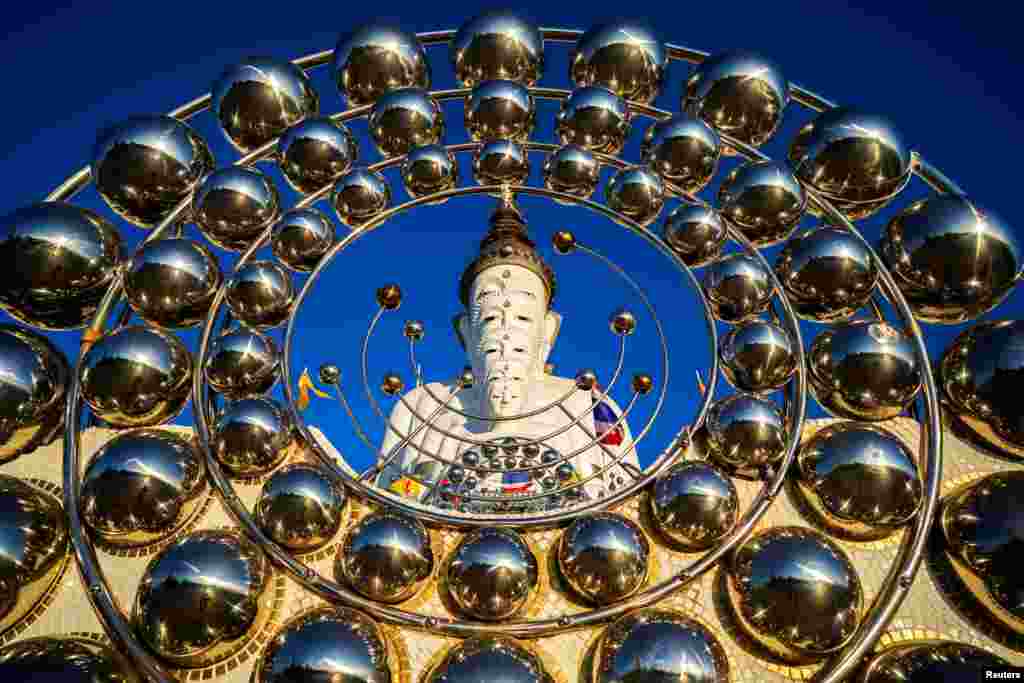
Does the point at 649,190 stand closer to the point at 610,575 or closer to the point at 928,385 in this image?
the point at 928,385

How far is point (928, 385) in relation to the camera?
131cm

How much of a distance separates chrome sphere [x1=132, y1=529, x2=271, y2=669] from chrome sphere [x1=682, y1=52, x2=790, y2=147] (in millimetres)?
1682

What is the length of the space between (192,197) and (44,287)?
42cm

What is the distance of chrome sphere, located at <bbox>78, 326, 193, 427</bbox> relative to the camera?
4.19 ft

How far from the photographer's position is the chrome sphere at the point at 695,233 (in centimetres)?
162

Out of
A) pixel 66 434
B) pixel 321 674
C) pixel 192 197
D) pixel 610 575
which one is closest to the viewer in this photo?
pixel 321 674

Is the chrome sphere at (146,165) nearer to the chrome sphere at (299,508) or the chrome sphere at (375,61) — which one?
the chrome sphere at (375,61)

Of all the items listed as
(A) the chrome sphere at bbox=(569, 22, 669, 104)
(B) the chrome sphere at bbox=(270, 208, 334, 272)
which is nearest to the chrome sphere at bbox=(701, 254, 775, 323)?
(A) the chrome sphere at bbox=(569, 22, 669, 104)

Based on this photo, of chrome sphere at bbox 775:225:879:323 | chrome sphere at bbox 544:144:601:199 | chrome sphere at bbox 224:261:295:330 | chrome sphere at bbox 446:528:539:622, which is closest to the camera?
chrome sphere at bbox 446:528:539:622

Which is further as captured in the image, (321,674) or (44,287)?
(44,287)

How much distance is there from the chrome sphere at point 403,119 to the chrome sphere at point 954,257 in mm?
1319

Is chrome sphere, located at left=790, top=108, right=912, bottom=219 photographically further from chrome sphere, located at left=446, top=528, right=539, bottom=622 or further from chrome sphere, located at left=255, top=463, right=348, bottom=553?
chrome sphere, located at left=255, top=463, right=348, bottom=553

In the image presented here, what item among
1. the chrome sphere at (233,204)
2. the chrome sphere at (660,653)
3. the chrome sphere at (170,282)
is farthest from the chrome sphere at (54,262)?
the chrome sphere at (660,653)

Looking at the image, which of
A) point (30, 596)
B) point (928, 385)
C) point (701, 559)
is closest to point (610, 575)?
point (701, 559)
